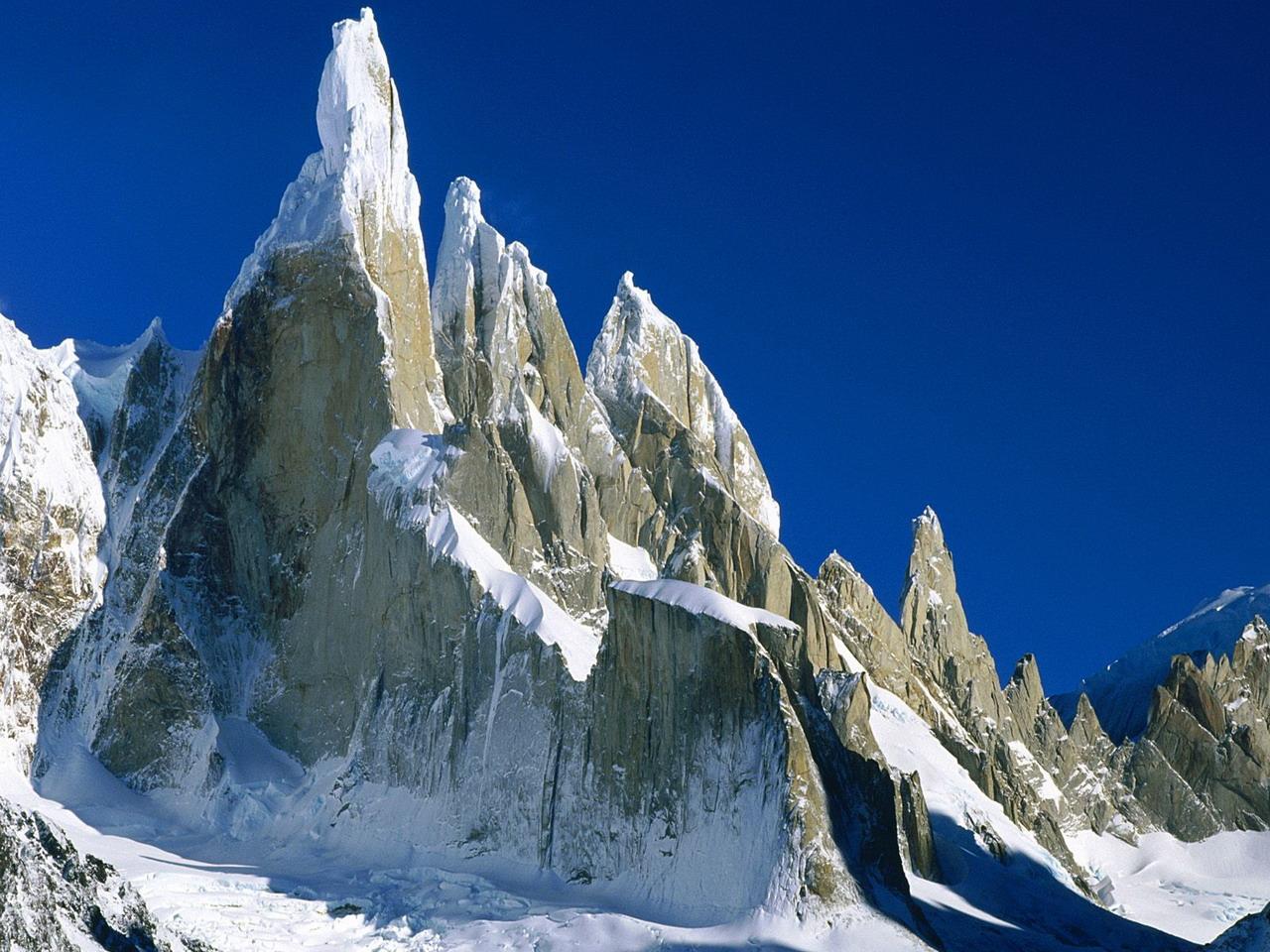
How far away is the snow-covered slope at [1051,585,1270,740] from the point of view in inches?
6772

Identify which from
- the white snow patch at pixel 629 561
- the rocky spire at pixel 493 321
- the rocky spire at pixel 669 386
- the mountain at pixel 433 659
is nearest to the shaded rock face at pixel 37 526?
the mountain at pixel 433 659

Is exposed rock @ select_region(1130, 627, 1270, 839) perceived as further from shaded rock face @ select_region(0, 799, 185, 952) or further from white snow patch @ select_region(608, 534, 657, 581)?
shaded rock face @ select_region(0, 799, 185, 952)

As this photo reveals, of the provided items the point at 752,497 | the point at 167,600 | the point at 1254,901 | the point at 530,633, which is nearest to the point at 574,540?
the point at 530,633

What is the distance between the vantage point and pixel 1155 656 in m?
182

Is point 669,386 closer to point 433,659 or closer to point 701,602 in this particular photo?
point 433,659

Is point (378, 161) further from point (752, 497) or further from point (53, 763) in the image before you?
point (752, 497)

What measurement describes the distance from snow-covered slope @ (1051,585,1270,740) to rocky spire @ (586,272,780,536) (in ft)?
162

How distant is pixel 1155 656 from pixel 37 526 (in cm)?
12003

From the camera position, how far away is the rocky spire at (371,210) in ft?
332

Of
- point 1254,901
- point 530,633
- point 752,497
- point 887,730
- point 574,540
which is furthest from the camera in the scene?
point 752,497

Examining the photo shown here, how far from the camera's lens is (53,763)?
300 feet

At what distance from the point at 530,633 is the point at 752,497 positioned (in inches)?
2192

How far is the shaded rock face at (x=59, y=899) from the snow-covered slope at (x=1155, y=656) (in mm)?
130424

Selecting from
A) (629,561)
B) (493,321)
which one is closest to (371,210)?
(493,321)
